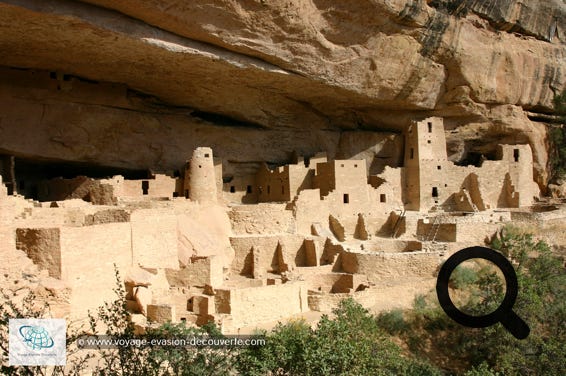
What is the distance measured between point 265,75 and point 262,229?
4.06 meters

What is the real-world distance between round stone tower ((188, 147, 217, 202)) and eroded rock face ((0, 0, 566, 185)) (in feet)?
6.54

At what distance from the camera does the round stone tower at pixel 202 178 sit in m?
17.0

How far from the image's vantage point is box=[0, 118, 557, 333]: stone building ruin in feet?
37.6

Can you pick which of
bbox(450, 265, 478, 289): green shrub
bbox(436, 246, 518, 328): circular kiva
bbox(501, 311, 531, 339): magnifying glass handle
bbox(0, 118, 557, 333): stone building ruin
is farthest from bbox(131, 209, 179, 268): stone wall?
bbox(501, 311, 531, 339): magnifying glass handle

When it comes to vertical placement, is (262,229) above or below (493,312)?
above

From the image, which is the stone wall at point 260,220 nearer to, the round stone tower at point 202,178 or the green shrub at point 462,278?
the round stone tower at point 202,178

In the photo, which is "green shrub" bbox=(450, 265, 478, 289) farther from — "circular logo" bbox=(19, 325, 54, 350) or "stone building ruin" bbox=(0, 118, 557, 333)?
"circular logo" bbox=(19, 325, 54, 350)

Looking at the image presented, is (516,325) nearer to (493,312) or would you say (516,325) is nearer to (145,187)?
Answer: (493,312)

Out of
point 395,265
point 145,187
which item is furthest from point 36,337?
point 145,187

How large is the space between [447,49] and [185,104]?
315 inches

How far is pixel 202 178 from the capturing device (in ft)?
56.0

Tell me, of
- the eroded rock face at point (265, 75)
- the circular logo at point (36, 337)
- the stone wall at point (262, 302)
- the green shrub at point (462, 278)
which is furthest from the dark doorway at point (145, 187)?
the circular logo at point (36, 337)

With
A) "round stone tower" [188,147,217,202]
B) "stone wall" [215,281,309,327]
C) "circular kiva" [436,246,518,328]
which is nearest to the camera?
"circular kiva" [436,246,518,328]

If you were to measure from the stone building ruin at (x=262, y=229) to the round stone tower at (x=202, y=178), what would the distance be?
0.03 metres
